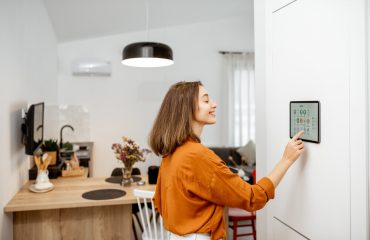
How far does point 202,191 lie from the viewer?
1348mm

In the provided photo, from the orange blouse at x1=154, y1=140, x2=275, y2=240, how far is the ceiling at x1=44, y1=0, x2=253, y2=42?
3.18 metres

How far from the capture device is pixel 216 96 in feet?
19.9

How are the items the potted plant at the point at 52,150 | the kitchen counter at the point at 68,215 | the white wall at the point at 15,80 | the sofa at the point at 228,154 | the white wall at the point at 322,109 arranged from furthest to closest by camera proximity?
the sofa at the point at 228,154, the potted plant at the point at 52,150, the kitchen counter at the point at 68,215, the white wall at the point at 15,80, the white wall at the point at 322,109

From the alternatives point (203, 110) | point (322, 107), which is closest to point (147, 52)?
point (203, 110)

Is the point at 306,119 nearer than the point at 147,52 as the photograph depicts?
Yes

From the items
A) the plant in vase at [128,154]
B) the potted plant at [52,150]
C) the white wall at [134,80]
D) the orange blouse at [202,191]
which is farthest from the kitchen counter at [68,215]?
the white wall at [134,80]

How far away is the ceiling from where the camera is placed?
414 cm

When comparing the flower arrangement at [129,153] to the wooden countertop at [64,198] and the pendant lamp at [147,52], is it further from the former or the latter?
the pendant lamp at [147,52]

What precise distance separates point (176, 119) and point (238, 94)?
187 inches

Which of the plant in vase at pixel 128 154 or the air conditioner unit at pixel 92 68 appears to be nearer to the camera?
the plant in vase at pixel 128 154

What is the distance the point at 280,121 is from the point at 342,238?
54 cm

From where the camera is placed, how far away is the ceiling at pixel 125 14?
4137 millimetres

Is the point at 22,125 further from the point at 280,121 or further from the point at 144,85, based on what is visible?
the point at 144,85

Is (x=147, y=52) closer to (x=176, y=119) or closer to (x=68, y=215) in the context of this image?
(x=176, y=119)
